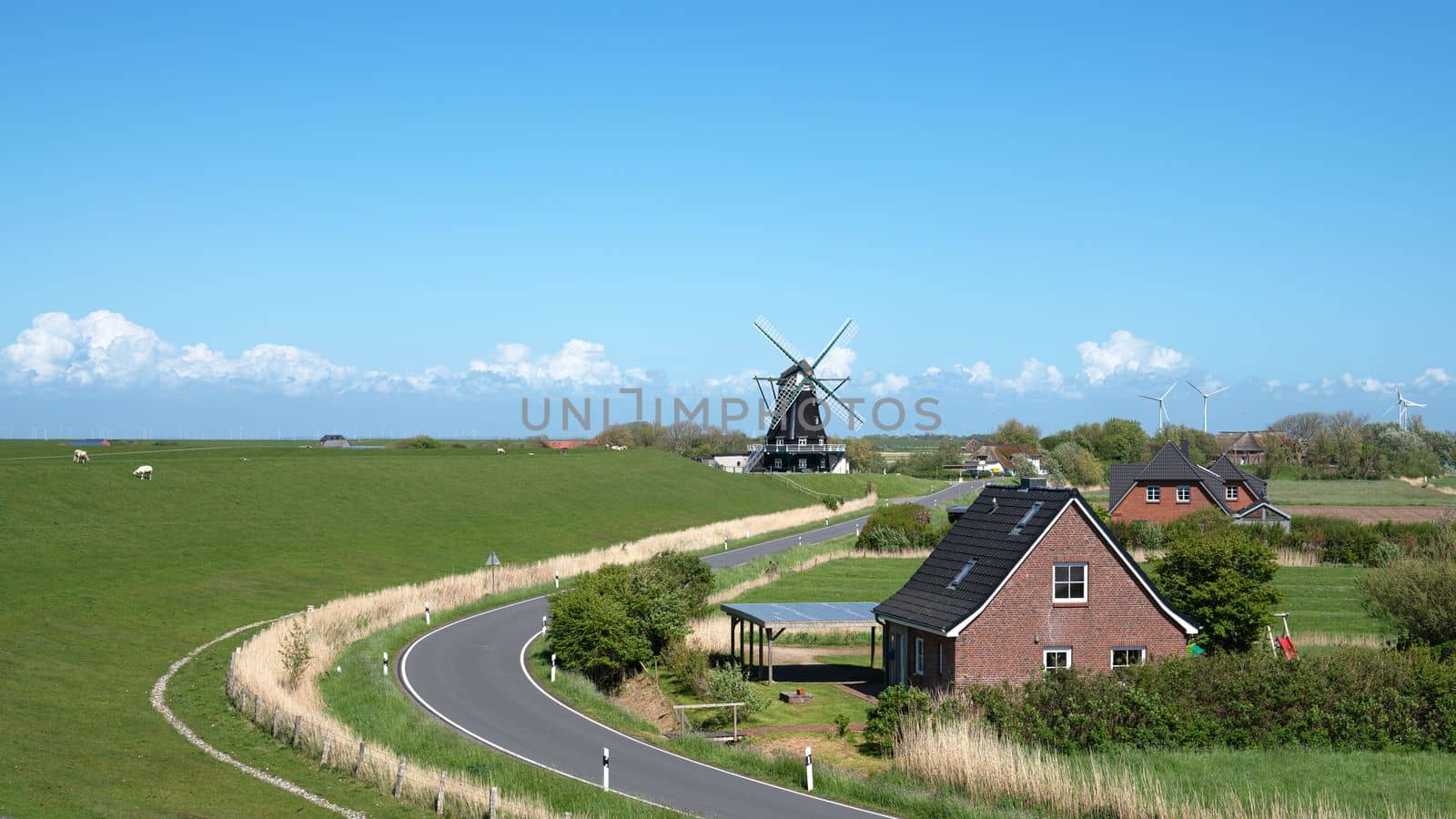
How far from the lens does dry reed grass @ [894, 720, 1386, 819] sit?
23906 mm

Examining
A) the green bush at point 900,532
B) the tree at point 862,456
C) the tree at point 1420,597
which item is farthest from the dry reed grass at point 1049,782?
the tree at point 862,456

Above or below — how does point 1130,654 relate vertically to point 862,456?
below

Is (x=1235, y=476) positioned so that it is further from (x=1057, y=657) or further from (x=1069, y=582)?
(x=1057, y=657)

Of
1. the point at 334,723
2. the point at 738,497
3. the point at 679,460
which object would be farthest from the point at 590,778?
the point at 679,460

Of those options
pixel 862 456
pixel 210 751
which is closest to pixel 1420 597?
pixel 210 751

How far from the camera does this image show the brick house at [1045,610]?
121 ft

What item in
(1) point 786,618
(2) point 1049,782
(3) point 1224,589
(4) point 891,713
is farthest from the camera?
(3) point 1224,589

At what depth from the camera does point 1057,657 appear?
1476 inches

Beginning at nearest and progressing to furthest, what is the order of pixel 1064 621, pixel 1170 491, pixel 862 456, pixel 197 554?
1. pixel 1064 621
2. pixel 197 554
3. pixel 1170 491
4. pixel 862 456

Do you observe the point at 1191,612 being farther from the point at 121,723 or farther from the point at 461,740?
the point at 121,723

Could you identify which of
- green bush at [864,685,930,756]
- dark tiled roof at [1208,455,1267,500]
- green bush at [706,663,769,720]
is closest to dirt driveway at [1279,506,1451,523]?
dark tiled roof at [1208,455,1267,500]

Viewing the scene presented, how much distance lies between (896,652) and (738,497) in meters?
82.2

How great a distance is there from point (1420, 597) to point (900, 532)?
44223mm

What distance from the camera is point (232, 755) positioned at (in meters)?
Answer: 29.5
